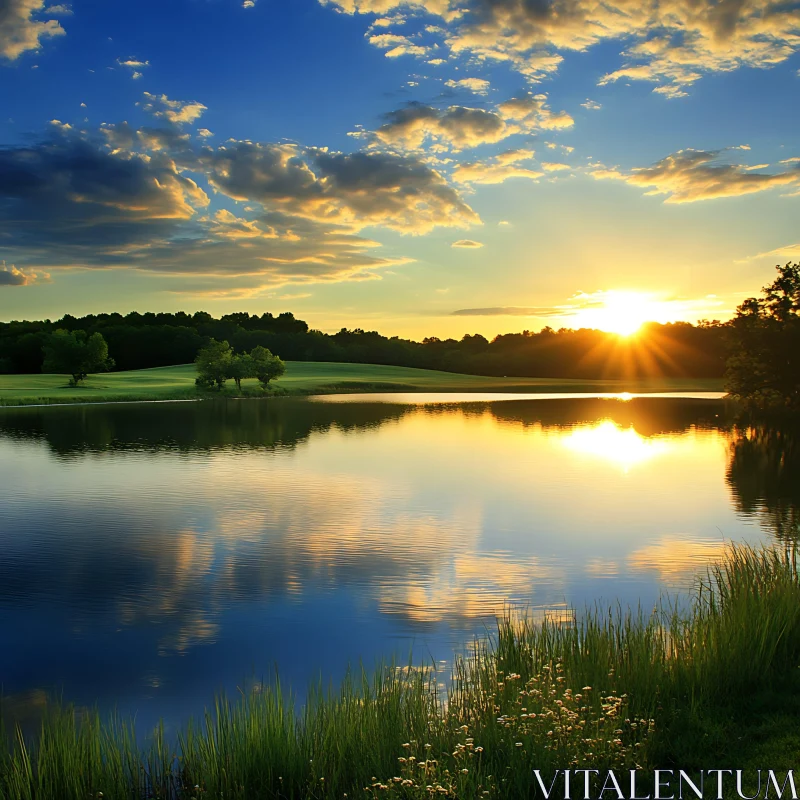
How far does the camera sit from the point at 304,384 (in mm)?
105125

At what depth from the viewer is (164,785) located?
6809 millimetres

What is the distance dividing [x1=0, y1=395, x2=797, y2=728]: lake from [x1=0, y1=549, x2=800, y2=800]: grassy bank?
5.80 feet

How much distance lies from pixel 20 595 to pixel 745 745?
11006mm

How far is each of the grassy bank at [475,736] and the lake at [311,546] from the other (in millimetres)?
1767

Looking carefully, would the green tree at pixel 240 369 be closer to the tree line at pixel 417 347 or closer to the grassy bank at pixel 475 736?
the tree line at pixel 417 347

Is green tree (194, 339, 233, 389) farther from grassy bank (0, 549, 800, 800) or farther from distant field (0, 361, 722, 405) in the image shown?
grassy bank (0, 549, 800, 800)

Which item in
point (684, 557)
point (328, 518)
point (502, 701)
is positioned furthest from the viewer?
point (328, 518)

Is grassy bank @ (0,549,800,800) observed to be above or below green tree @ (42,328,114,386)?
below

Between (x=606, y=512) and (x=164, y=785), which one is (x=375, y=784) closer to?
(x=164, y=785)

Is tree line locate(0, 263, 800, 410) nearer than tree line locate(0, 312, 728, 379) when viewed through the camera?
Yes

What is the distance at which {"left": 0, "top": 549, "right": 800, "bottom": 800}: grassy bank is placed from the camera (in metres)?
6.47

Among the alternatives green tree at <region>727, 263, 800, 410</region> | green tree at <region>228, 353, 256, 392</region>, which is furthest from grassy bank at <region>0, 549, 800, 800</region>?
green tree at <region>228, 353, 256, 392</region>

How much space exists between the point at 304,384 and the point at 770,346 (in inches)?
2508

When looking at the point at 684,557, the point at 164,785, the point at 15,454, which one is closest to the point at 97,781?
the point at 164,785
